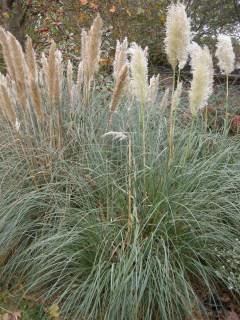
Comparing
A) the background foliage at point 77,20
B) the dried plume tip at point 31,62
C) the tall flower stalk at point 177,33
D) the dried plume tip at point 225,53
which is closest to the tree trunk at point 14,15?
the background foliage at point 77,20

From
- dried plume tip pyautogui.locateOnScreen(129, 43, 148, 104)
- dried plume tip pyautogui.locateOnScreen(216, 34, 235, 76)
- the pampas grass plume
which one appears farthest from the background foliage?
dried plume tip pyautogui.locateOnScreen(129, 43, 148, 104)

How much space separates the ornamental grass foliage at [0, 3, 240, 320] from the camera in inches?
95.7

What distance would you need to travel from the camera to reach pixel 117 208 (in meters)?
2.74

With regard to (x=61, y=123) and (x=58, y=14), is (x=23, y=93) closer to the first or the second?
(x=61, y=123)

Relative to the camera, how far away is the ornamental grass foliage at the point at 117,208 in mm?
2432

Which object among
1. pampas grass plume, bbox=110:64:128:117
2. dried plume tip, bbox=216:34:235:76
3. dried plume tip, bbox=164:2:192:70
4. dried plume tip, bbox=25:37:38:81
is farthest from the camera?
dried plume tip, bbox=216:34:235:76

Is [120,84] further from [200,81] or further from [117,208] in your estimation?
[117,208]

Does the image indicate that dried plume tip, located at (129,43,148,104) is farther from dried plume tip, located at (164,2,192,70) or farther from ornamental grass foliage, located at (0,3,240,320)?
dried plume tip, located at (164,2,192,70)

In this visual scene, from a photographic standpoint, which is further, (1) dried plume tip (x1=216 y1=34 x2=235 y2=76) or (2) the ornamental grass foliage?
(1) dried plume tip (x1=216 y1=34 x2=235 y2=76)

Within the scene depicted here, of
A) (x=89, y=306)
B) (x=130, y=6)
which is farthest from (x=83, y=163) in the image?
(x=130, y=6)

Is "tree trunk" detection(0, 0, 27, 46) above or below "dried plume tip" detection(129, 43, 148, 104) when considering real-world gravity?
above

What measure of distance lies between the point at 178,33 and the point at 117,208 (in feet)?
3.65

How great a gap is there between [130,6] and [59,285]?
5.73 m

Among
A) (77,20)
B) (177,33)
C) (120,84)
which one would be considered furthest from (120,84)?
(77,20)
